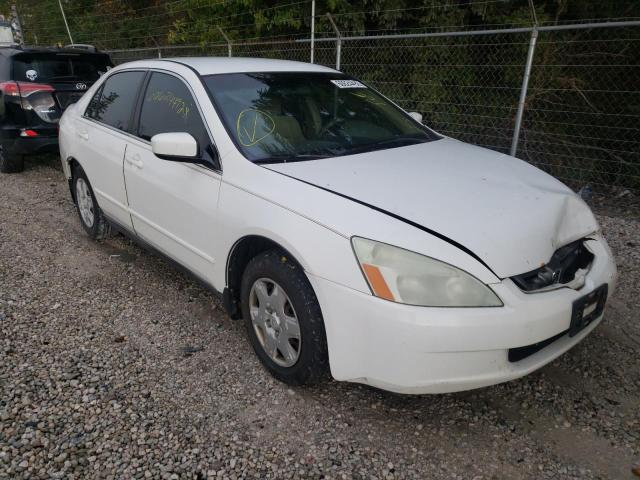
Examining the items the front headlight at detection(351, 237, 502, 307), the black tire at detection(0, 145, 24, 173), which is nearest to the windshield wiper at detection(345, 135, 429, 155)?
the front headlight at detection(351, 237, 502, 307)

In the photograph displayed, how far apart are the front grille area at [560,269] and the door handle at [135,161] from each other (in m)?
2.52

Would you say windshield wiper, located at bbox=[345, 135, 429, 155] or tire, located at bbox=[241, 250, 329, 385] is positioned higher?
windshield wiper, located at bbox=[345, 135, 429, 155]

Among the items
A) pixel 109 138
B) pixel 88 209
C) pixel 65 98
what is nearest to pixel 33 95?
pixel 65 98

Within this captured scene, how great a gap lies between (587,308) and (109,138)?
343 cm

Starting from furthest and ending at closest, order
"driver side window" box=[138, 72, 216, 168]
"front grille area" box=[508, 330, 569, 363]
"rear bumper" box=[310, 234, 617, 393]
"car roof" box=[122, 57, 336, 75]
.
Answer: "car roof" box=[122, 57, 336, 75]
"driver side window" box=[138, 72, 216, 168]
"front grille area" box=[508, 330, 569, 363]
"rear bumper" box=[310, 234, 617, 393]

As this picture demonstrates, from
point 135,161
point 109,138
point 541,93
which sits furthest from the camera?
point 541,93

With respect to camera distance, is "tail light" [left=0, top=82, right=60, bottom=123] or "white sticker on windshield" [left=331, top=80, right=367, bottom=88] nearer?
"white sticker on windshield" [left=331, top=80, right=367, bottom=88]

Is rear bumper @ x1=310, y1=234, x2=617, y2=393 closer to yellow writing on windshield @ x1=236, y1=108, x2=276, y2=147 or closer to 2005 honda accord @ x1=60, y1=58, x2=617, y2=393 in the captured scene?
2005 honda accord @ x1=60, y1=58, x2=617, y2=393

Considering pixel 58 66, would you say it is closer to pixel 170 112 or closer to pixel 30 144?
pixel 30 144

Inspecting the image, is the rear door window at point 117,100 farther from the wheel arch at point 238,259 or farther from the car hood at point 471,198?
the car hood at point 471,198

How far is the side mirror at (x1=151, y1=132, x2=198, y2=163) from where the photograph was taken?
2.72 metres

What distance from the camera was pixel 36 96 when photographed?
20.7 feet

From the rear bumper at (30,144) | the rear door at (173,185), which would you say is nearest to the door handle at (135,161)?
the rear door at (173,185)

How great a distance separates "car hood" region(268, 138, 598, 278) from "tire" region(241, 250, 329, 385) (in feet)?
1.51
